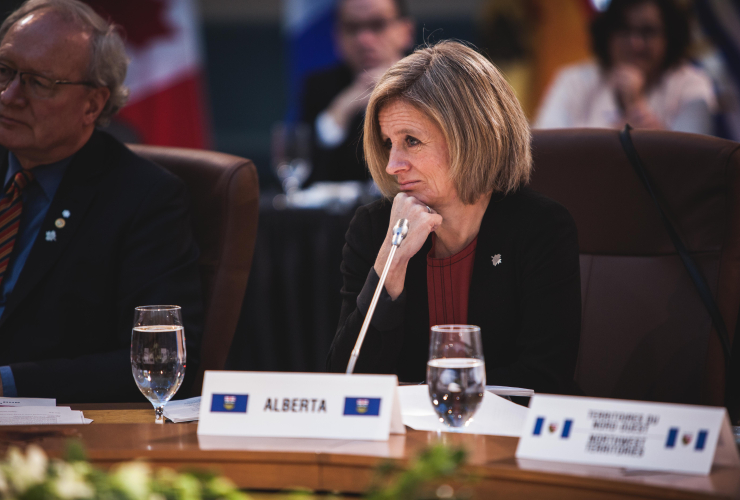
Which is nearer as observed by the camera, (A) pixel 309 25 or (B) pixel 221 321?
(B) pixel 221 321

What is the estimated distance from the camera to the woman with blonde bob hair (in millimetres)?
1486

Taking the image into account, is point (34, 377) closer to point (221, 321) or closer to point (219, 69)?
point (221, 321)

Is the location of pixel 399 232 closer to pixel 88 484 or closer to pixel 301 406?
pixel 301 406

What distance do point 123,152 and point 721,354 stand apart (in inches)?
53.1

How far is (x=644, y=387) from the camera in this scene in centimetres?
164

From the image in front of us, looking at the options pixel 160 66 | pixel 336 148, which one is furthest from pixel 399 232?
pixel 160 66

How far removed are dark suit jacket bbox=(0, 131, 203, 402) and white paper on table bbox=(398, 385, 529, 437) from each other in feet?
2.11

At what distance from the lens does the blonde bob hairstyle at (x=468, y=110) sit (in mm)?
1532

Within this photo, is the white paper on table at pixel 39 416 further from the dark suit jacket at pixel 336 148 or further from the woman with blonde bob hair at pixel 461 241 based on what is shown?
the dark suit jacket at pixel 336 148

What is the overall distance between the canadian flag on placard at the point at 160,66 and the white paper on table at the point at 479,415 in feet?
15.6

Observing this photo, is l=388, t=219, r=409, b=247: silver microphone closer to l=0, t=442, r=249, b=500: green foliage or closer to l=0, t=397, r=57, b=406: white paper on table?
l=0, t=397, r=57, b=406: white paper on table

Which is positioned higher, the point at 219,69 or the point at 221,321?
the point at 219,69

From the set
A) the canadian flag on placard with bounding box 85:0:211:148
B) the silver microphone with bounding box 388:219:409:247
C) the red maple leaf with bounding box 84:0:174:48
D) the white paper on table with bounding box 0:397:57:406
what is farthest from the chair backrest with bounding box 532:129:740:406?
the red maple leaf with bounding box 84:0:174:48

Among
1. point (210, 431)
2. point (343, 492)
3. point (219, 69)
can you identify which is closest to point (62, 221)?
point (210, 431)
